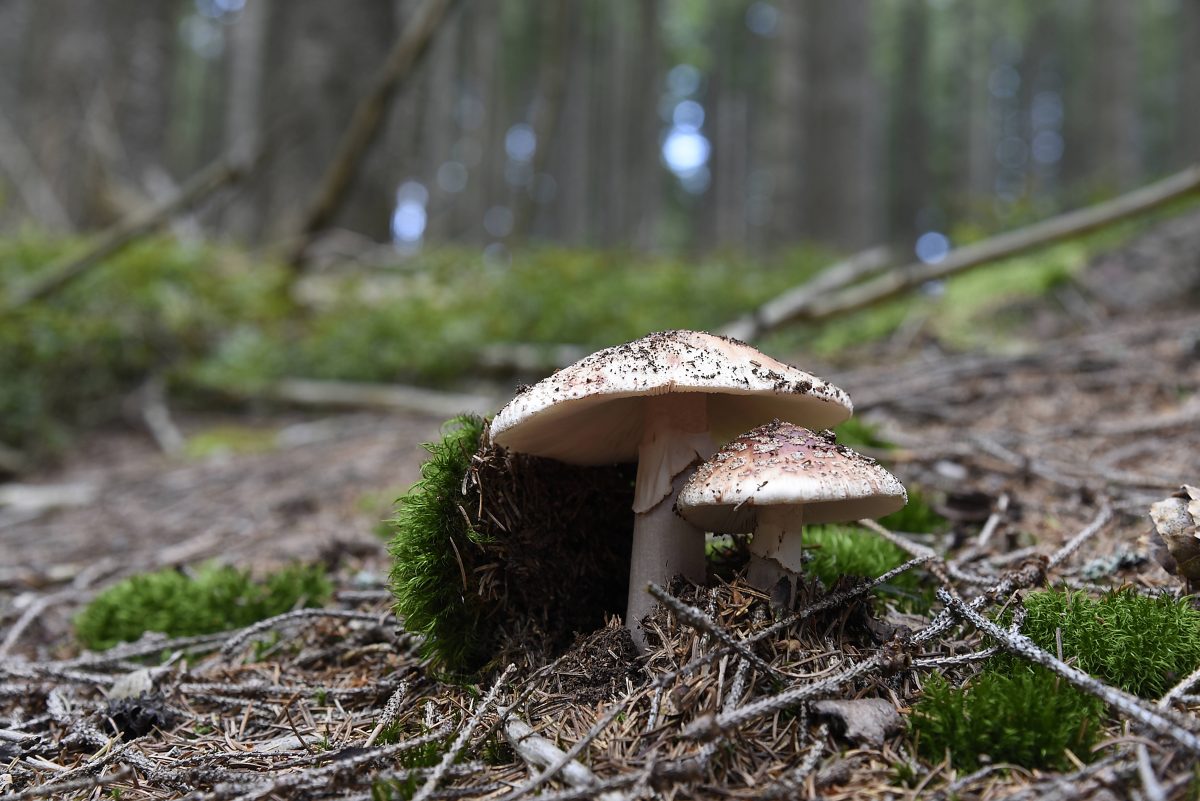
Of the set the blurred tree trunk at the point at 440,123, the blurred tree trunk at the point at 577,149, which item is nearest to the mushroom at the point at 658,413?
the blurred tree trunk at the point at 440,123

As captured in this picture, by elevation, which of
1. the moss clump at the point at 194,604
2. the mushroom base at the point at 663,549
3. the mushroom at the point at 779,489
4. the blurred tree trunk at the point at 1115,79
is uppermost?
the blurred tree trunk at the point at 1115,79

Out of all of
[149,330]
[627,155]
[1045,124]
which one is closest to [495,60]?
[627,155]

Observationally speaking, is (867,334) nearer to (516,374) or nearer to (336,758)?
(516,374)

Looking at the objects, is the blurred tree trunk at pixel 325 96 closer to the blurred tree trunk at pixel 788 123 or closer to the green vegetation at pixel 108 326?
the green vegetation at pixel 108 326

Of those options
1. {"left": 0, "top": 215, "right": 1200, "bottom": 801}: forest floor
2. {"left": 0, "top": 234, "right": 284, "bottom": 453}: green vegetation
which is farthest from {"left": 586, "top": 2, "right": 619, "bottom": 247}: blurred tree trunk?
{"left": 0, "top": 215, "right": 1200, "bottom": 801}: forest floor

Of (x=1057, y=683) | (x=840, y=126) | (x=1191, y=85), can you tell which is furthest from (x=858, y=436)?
(x=1191, y=85)
